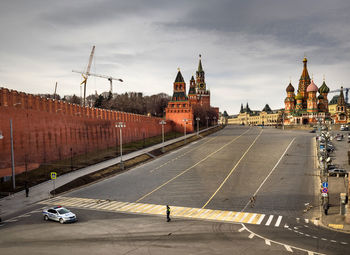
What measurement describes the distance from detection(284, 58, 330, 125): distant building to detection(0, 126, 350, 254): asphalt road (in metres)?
85.9

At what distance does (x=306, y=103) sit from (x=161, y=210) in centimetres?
12535

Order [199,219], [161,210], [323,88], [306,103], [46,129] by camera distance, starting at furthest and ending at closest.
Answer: [306,103] → [323,88] → [46,129] → [161,210] → [199,219]

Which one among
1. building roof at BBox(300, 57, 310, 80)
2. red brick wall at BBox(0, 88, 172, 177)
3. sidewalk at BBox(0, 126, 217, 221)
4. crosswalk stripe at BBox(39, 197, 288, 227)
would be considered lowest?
crosswalk stripe at BBox(39, 197, 288, 227)

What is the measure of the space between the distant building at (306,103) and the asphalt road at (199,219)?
8591 centimetres

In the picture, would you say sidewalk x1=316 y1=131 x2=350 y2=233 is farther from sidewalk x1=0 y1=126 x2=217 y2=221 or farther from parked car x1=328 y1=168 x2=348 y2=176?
sidewalk x1=0 y1=126 x2=217 y2=221

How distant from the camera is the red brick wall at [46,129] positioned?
1612 inches

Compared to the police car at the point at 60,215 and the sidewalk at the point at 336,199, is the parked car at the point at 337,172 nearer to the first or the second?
the sidewalk at the point at 336,199

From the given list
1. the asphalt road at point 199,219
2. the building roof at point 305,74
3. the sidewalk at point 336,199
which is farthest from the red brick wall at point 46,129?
the building roof at point 305,74

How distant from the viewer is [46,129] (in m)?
48.2

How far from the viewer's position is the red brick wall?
1612 inches

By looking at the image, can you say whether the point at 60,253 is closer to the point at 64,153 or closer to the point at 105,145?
the point at 64,153

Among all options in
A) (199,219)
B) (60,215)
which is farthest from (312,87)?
(60,215)

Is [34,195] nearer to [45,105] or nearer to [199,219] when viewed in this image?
[45,105]

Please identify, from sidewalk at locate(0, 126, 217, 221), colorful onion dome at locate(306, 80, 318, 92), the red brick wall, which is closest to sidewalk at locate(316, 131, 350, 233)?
sidewalk at locate(0, 126, 217, 221)
